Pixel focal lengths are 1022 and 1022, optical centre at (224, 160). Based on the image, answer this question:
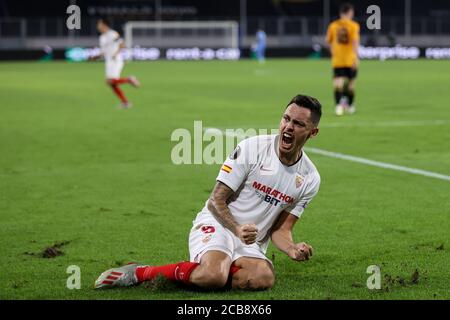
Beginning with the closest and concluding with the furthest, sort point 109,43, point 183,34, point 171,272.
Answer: point 171,272 < point 109,43 < point 183,34

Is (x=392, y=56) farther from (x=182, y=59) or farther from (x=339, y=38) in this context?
(x=339, y=38)

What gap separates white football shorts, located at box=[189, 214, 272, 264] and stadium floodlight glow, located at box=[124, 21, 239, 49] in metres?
55.3

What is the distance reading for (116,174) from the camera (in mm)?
12812

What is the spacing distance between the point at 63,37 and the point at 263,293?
5764cm

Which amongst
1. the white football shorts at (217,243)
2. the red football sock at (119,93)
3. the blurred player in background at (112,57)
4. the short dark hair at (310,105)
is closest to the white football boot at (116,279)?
the white football shorts at (217,243)

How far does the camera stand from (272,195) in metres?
7.11

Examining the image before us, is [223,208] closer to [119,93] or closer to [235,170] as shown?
[235,170]

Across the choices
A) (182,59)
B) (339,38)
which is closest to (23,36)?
(182,59)

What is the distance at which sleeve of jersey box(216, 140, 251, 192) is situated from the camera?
22.8ft

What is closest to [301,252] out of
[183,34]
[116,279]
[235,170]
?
[235,170]

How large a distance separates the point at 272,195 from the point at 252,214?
0.64 feet

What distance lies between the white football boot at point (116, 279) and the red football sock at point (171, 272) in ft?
0.19

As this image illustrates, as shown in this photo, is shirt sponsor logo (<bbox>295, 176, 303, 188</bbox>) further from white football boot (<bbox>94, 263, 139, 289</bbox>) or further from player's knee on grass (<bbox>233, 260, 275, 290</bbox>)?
white football boot (<bbox>94, 263, 139, 289</bbox>)

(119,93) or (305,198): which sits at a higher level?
(305,198)
